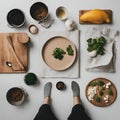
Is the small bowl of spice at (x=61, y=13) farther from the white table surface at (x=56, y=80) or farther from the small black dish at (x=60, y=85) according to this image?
the small black dish at (x=60, y=85)

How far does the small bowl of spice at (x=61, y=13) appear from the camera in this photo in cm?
199

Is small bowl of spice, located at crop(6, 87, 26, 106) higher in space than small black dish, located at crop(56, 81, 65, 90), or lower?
lower

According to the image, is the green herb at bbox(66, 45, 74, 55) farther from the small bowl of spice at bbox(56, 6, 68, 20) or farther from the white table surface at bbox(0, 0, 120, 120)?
the small bowl of spice at bbox(56, 6, 68, 20)

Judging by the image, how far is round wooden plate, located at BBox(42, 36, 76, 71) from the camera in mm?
1989

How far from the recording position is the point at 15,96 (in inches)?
78.6

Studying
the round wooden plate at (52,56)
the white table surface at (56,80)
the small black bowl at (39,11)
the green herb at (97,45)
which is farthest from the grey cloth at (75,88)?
the small black bowl at (39,11)

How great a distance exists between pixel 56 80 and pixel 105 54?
1.24ft

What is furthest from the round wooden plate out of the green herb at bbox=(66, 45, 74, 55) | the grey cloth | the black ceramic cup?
the black ceramic cup

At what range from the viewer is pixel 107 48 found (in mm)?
1959

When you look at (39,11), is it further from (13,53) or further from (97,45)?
(97,45)

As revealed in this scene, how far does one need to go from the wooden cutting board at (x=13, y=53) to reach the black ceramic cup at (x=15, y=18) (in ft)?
0.23

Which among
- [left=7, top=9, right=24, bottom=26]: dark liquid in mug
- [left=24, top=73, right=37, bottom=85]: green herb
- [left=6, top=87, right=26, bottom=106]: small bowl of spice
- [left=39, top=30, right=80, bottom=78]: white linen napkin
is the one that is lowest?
[left=6, top=87, right=26, bottom=106]: small bowl of spice

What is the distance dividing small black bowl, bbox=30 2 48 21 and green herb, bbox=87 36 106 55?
36 centimetres

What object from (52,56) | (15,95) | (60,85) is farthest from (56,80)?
(15,95)
